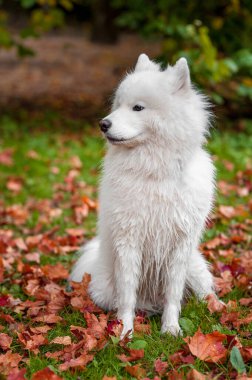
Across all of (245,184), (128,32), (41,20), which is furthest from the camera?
(128,32)

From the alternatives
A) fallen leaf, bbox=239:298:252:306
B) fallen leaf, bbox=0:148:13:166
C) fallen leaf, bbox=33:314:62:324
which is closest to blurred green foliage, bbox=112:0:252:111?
fallen leaf, bbox=0:148:13:166

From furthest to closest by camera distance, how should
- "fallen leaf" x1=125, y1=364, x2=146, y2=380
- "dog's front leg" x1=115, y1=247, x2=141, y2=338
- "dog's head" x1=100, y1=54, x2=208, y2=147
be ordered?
"dog's front leg" x1=115, y1=247, x2=141, y2=338, "dog's head" x1=100, y1=54, x2=208, y2=147, "fallen leaf" x1=125, y1=364, x2=146, y2=380

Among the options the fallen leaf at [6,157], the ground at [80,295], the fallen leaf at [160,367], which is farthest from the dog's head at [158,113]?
the fallen leaf at [6,157]

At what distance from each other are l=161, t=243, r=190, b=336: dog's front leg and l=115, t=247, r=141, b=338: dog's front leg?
189mm

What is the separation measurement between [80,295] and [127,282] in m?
0.51

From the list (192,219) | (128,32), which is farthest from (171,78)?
(128,32)

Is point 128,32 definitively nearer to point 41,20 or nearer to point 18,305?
point 41,20

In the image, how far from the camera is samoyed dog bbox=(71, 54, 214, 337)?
293 cm

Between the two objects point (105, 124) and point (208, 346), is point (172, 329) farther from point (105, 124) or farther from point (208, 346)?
point (105, 124)

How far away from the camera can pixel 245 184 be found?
6285mm

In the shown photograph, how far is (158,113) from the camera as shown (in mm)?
2902

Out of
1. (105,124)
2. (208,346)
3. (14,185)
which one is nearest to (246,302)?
(208,346)

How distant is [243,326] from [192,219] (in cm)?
68

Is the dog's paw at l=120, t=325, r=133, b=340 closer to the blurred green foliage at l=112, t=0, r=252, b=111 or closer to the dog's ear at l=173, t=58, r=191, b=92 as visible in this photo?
the dog's ear at l=173, t=58, r=191, b=92
